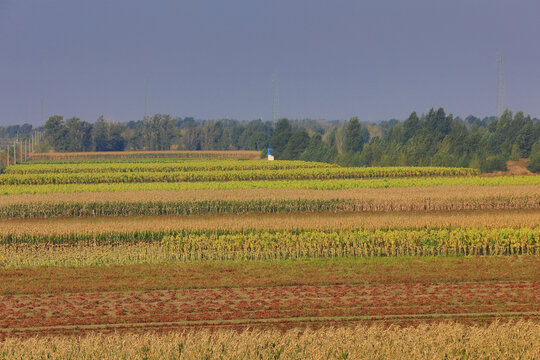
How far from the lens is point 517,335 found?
53.8 ft

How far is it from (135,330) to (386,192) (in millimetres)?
37194

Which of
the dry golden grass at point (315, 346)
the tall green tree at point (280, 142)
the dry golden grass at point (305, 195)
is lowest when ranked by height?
the dry golden grass at point (315, 346)

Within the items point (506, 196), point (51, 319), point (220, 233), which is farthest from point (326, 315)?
point (506, 196)

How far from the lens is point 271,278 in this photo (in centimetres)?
2603

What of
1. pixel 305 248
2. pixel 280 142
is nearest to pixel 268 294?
pixel 305 248

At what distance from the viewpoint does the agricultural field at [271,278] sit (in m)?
16.3

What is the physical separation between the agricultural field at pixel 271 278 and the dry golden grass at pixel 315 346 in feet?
0.16

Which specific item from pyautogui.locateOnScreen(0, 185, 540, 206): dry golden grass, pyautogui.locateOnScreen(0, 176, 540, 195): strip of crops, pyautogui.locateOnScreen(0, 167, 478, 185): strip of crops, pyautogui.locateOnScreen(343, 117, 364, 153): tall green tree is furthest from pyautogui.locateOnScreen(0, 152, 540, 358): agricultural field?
pyautogui.locateOnScreen(343, 117, 364, 153): tall green tree

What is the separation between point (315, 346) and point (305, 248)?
597 inches

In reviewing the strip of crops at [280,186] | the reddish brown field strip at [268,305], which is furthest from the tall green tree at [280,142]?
the reddish brown field strip at [268,305]

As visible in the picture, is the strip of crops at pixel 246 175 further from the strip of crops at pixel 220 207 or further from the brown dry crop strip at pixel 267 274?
the brown dry crop strip at pixel 267 274

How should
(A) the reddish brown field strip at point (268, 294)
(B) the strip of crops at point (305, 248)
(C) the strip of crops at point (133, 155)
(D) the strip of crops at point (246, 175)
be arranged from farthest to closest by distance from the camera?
1. (C) the strip of crops at point (133, 155)
2. (D) the strip of crops at point (246, 175)
3. (B) the strip of crops at point (305, 248)
4. (A) the reddish brown field strip at point (268, 294)

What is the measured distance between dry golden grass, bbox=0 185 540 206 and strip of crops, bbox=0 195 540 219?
0.46m

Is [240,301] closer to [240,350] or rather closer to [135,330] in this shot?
[135,330]
